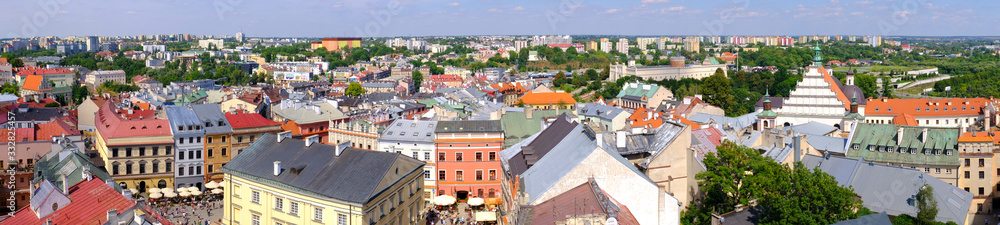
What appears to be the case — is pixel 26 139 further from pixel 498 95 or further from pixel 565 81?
pixel 565 81

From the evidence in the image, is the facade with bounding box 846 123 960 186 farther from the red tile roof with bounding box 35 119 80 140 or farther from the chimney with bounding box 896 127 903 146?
the red tile roof with bounding box 35 119 80 140

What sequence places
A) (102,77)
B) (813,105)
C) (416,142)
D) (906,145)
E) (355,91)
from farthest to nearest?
(102,77)
(355,91)
(813,105)
(416,142)
(906,145)

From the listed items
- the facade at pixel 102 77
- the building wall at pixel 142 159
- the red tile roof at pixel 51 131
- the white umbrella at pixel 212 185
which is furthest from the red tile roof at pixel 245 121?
the facade at pixel 102 77

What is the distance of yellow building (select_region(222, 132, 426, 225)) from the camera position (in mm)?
27469

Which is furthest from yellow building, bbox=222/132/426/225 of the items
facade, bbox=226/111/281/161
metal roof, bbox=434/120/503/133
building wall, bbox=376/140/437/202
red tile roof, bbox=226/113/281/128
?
red tile roof, bbox=226/113/281/128

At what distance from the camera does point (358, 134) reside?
152ft

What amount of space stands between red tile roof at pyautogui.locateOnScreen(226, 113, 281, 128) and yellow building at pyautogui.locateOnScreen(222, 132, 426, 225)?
15.0 metres

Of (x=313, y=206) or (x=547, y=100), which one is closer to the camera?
(x=313, y=206)

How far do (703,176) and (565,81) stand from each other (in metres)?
104

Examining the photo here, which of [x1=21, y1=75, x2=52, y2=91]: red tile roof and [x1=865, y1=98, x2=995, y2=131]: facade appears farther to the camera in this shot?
[x1=21, y1=75, x2=52, y2=91]: red tile roof

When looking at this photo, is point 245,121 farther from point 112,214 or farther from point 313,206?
point 112,214

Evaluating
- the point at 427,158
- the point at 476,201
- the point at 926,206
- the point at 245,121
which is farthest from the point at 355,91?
the point at 926,206

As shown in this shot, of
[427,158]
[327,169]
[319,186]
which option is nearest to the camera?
[319,186]

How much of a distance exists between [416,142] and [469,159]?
2.99 metres
